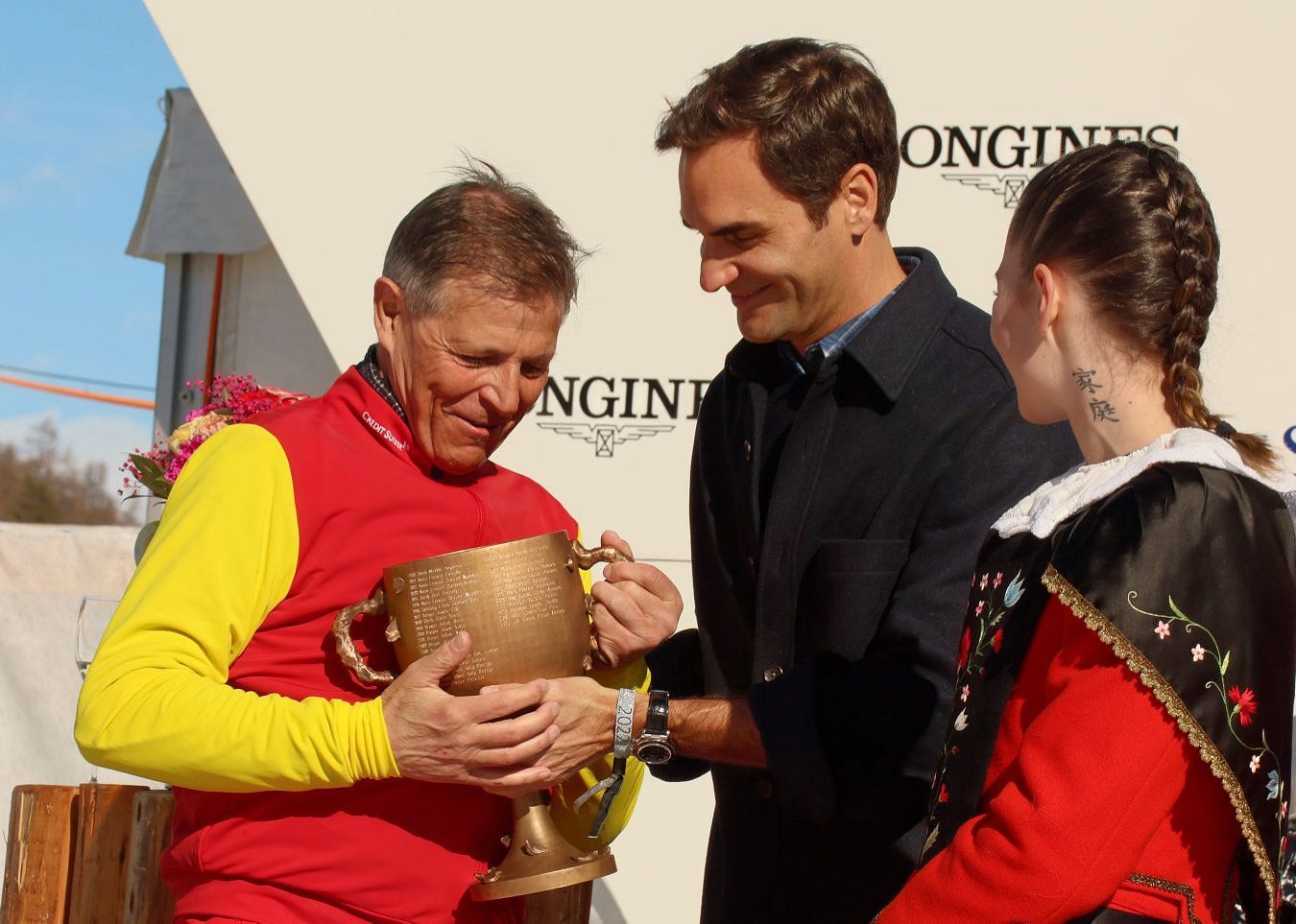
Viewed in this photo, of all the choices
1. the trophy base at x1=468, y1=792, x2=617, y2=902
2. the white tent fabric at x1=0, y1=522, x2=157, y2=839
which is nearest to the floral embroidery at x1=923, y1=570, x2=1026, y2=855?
the trophy base at x1=468, y1=792, x2=617, y2=902

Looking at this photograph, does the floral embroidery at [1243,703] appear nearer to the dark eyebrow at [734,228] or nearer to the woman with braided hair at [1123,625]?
the woman with braided hair at [1123,625]

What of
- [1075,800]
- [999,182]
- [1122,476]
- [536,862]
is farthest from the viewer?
[999,182]

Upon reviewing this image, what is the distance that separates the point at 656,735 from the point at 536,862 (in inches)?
11.0

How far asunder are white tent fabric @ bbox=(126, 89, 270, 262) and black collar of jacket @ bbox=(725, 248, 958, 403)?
2.94 meters

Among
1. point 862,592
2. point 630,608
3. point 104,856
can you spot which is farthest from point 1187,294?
point 104,856

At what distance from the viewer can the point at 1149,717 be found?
4.71ft

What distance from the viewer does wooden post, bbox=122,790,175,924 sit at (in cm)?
304

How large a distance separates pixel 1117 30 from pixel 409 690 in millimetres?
3033

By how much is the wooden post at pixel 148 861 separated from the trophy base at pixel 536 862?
130cm

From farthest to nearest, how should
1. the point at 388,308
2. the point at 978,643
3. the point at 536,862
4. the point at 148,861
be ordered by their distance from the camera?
the point at 148,861, the point at 388,308, the point at 536,862, the point at 978,643

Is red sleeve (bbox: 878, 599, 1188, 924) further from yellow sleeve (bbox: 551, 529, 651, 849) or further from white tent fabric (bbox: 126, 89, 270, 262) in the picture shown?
white tent fabric (bbox: 126, 89, 270, 262)

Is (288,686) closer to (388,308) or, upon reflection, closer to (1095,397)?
(388,308)

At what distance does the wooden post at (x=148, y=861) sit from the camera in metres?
3.04

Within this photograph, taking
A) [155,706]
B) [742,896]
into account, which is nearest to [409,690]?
[155,706]
